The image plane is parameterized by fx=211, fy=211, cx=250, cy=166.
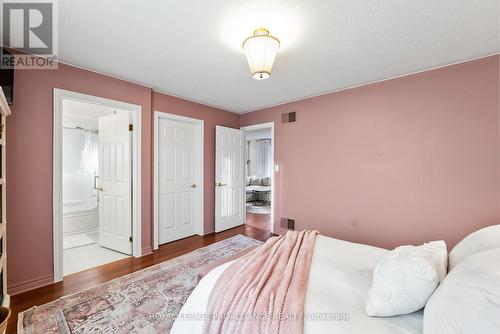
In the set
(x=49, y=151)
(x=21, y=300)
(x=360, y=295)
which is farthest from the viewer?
(x=49, y=151)

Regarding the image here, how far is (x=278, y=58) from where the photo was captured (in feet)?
7.45

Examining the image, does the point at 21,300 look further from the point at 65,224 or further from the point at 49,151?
the point at 65,224

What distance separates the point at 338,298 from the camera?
3.65 feet

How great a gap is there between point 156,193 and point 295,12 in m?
2.91

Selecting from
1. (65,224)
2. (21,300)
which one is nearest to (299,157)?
(21,300)

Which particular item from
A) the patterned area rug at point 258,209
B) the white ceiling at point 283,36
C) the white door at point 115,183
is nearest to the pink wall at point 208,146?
the white ceiling at point 283,36

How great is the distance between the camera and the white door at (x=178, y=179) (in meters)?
3.42

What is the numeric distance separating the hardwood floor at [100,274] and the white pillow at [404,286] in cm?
258

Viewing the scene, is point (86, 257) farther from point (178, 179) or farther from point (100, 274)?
point (178, 179)

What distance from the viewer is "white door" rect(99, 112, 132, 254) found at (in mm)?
3000

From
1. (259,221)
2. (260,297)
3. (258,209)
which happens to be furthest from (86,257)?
(258,209)

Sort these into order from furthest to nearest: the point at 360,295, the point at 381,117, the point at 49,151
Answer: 1. the point at 381,117
2. the point at 49,151
3. the point at 360,295

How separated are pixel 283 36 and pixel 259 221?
3.87 metres

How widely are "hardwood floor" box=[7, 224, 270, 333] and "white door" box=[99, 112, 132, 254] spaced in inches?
15.1
